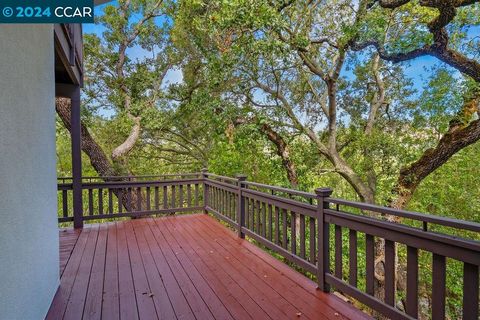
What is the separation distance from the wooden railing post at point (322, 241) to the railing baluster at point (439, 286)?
0.97 metres

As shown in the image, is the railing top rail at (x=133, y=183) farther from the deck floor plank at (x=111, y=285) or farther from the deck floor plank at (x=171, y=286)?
the deck floor plank at (x=171, y=286)

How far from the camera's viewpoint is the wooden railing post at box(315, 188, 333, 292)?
272cm

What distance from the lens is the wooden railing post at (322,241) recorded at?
8.91 ft

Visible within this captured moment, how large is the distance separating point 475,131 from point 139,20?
30.7ft

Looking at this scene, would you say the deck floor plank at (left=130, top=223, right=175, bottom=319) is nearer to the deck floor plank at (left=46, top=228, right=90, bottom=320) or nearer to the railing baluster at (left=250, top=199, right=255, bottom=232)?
the deck floor plank at (left=46, top=228, right=90, bottom=320)

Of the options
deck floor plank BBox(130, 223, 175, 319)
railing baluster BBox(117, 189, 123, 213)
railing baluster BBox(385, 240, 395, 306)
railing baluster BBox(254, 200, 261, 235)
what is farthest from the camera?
railing baluster BBox(117, 189, 123, 213)

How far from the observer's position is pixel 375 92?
28.7ft

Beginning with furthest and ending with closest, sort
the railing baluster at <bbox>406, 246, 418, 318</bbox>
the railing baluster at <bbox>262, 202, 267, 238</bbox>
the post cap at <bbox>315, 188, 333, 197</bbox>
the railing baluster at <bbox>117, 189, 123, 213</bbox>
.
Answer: the railing baluster at <bbox>117, 189, 123, 213</bbox>, the railing baluster at <bbox>262, 202, 267, 238</bbox>, the post cap at <bbox>315, 188, 333, 197</bbox>, the railing baluster at <bbox>406, 246, 418, 318</bbox>

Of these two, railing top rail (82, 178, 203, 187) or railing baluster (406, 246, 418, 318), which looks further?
railing top rail (82, 178, 203, 187)

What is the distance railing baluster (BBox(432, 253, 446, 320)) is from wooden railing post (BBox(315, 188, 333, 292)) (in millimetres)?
968

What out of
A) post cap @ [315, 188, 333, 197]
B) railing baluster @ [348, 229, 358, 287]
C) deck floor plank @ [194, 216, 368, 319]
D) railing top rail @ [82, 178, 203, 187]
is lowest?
deck floor plank @ [194, 216, 368, 319]

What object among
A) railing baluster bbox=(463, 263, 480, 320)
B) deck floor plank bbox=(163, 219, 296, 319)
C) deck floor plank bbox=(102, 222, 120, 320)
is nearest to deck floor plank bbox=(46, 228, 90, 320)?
deck floor plank bbox=(102, 222, 120, 320)

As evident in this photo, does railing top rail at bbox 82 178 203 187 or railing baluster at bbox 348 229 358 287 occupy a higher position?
railing top rail at bbox 82 178 203 187

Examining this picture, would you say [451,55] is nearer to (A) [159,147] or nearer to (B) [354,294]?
(B) [354,294]
